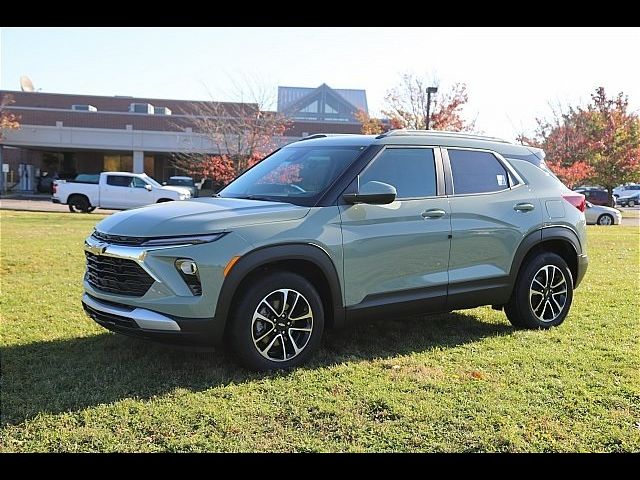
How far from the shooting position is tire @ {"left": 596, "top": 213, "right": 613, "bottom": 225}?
2609cm

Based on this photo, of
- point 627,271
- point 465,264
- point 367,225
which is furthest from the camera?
point 627,271

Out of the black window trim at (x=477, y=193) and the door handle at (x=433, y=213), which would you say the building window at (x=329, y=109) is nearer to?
the black window trim at (x=477, y=193)

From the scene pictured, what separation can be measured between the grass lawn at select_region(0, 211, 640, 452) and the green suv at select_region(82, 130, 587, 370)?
37cm

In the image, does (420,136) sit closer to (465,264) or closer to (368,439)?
(465,264)

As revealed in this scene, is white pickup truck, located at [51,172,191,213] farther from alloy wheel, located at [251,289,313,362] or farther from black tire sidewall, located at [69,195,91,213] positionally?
alloy wheel, located at [251,289,313,362]

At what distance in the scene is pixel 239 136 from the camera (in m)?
29.3

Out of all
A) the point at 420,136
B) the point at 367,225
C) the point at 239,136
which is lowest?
the point at 367,225

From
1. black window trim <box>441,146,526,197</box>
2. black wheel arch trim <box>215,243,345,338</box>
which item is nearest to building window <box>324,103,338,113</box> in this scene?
black window trim <box>441,146,526,197</box>

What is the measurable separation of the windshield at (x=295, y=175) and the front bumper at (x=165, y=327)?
1.27 m

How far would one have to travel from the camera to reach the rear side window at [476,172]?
5.52 m

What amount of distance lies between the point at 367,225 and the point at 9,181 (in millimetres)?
49181

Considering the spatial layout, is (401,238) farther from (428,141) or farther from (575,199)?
(575,199)

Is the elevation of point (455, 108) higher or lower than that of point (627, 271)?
higher
